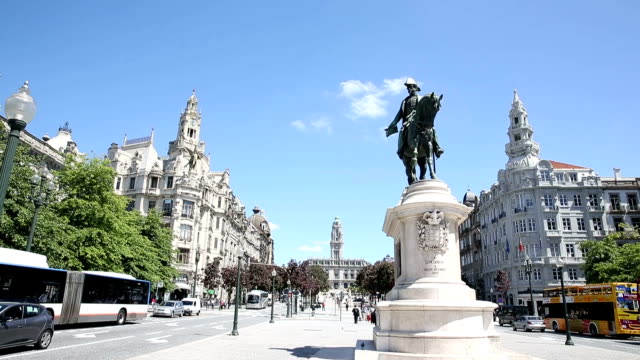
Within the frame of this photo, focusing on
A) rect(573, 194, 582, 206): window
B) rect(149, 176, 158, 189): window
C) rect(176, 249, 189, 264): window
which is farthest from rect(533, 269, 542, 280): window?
rect(149, 176, 158, 189): window

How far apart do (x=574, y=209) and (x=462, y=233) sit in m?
27.5

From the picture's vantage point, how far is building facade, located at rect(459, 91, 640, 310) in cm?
5234

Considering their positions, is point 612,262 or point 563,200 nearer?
point 612,262

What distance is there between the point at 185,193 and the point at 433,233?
57.2m

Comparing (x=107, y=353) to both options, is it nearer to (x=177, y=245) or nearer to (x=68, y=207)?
(x=68, y=207)

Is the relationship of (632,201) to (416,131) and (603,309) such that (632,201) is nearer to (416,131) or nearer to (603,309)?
(603,309)

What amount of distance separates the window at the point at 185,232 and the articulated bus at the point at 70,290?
3429cm

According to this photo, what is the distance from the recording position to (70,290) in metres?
21.5

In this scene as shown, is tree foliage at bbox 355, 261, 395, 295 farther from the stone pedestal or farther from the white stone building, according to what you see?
the stone pedestal

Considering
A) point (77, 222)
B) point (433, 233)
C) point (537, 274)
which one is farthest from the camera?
point (537, 274)

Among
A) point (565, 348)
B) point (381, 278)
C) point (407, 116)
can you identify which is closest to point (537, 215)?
point (381, 278)

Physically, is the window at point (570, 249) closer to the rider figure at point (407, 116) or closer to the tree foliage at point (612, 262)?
the tree foliage at point (612, 262)

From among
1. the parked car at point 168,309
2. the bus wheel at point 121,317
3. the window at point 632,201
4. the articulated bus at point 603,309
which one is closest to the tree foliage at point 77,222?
the parked car at point 168,309

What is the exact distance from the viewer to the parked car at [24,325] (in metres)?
12.5
